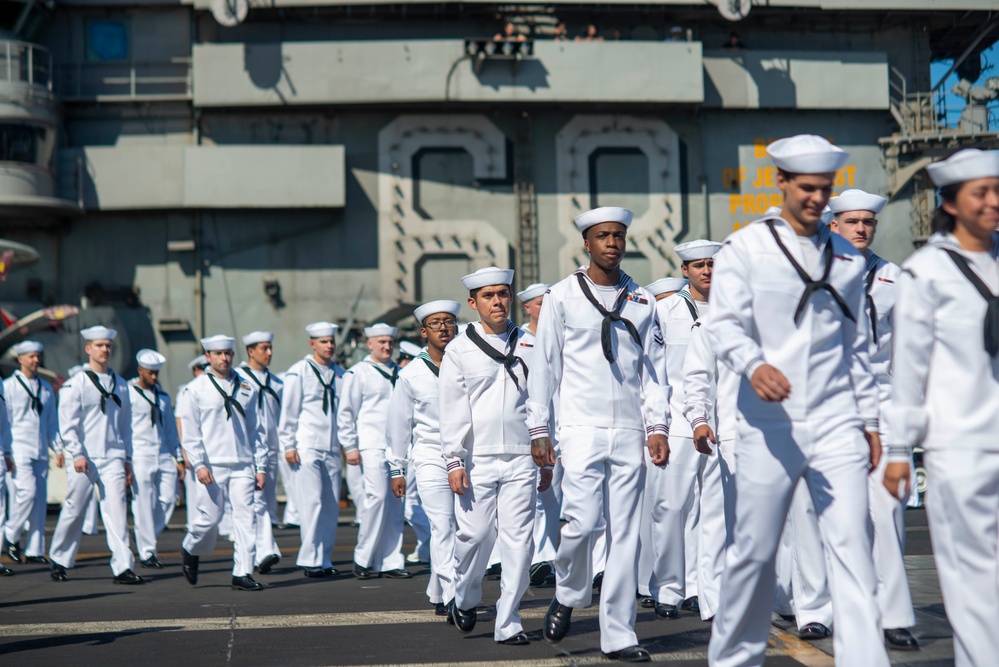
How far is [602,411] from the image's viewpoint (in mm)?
7359

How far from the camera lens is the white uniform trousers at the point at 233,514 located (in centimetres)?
1149

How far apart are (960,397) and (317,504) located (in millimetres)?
8887

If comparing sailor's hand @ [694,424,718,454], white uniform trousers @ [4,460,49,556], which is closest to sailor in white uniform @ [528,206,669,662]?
sailor's hand @ [694,424,718,454]

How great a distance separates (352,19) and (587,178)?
656 centimetres

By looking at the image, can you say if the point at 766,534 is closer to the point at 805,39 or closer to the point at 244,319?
the point at 244,319

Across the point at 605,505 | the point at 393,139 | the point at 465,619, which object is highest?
the point at 393,139

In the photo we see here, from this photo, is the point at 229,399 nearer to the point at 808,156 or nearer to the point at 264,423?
the point at 264,423

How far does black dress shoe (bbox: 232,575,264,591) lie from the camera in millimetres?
11430

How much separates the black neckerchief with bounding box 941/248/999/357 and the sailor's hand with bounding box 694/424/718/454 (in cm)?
249

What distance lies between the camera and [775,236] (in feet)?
18.4

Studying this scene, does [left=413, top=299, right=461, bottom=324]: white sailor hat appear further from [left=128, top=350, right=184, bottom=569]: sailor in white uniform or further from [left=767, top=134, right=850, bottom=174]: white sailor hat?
→ [left=128, top=350, right=184, bottom=569]: sailor in white uniform

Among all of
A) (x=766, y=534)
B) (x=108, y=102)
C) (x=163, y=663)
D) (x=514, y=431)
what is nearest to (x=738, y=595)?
(x=766, y=534)

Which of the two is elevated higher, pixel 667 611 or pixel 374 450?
pixel 374 450

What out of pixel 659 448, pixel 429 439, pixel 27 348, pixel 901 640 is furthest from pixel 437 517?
pixel 27 348
